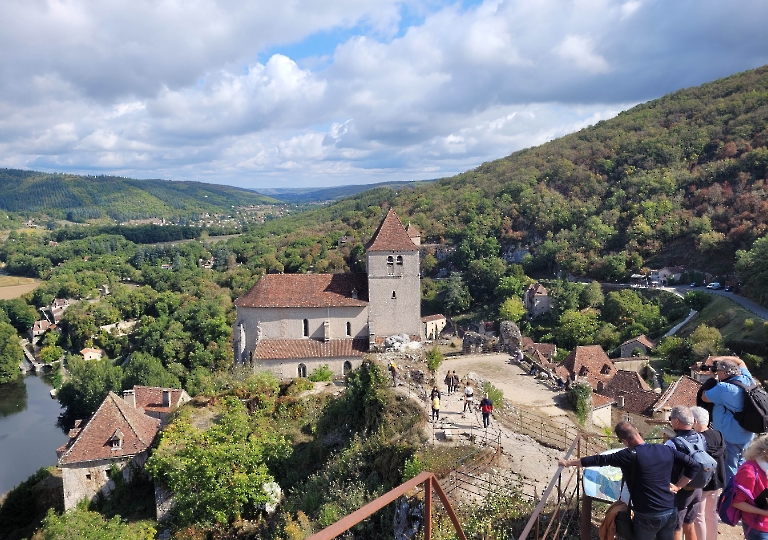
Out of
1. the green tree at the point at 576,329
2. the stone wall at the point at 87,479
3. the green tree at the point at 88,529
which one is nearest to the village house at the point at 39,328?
the stone wall at the point at 87,479

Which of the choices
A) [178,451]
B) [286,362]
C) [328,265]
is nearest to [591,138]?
[328,265]

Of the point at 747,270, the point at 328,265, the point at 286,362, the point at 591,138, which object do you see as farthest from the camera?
the point at 591,138

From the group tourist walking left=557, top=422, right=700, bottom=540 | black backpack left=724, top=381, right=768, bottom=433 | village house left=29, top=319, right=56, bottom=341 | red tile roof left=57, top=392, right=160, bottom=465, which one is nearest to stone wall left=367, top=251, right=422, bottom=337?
red tile roof left=57, top=392, right=160, bottom=465

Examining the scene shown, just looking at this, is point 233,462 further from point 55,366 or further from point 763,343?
point 55,366

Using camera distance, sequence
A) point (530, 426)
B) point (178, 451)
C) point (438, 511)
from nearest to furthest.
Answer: point (438, 511) < point (530, 426) < point (178, 451)

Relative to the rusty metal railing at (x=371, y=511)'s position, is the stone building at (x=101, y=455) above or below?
below

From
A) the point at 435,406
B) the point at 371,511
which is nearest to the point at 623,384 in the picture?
the point at 435,406

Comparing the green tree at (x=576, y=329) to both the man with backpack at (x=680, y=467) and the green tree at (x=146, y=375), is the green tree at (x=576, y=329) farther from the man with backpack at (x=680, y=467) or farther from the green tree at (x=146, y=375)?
the man with backpack at (x=680, y=467)
